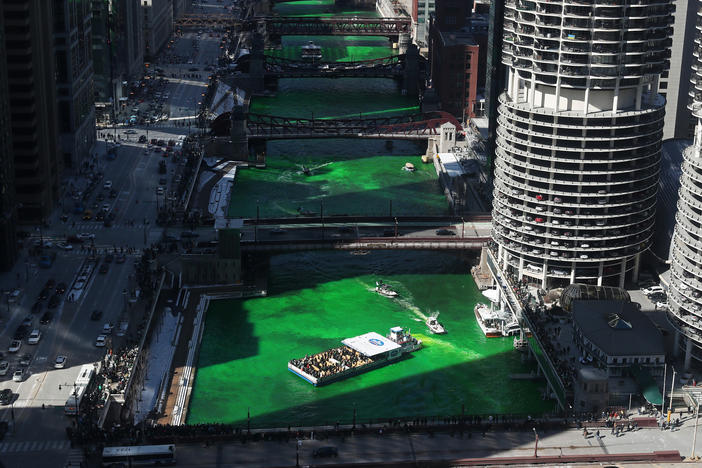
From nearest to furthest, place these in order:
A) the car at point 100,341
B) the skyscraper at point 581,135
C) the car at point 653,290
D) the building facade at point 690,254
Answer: the building facade at point 690,254 → the car at point 100,341 → the skyscraper at point 581,135 → the car at point 653,290

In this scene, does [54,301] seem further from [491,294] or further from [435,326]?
[491,294]

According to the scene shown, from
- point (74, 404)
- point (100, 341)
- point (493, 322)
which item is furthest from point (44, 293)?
point (493, 322)

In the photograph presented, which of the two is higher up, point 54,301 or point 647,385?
point 647,385

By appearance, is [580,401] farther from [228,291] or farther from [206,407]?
[228,291]

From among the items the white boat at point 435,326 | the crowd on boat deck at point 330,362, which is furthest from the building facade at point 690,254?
the crowd on boat deck at point 330,362

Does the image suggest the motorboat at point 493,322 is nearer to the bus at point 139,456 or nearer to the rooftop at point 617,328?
the rooftop at point 617,328

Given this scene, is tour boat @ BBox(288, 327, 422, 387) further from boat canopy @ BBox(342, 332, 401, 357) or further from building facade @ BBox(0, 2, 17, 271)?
building facade @ BBox(0, 2, 17, 271)
